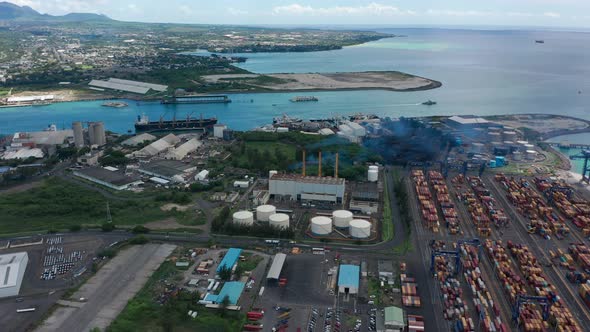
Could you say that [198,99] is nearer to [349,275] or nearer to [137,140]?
[137,140]

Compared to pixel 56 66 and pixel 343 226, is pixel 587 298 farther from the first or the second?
pixel 56 66

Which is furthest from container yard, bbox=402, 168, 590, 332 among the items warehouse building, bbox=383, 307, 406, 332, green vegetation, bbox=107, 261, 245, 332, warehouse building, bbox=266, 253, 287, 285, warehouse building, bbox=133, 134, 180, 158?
warehouse building, bbox=133, 134, 180, 158

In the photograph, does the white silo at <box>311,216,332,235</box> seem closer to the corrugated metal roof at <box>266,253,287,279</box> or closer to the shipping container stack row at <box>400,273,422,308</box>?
the corrugated metal roof at <box>266,253,287,279</box>

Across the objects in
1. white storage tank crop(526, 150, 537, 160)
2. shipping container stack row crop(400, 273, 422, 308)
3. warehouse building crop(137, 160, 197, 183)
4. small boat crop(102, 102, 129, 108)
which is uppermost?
small boat crop(102, 102, 129, 108)

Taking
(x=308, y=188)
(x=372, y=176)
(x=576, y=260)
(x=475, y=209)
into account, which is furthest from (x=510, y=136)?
(x=308, y=188)

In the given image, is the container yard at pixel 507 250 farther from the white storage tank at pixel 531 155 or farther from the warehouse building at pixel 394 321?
the white storage tank at pixel 531 155

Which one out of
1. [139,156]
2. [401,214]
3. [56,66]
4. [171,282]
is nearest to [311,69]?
[56,66]

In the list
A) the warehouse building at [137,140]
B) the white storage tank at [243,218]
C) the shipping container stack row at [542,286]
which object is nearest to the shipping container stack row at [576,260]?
the shipping container stack row at [542,286]
